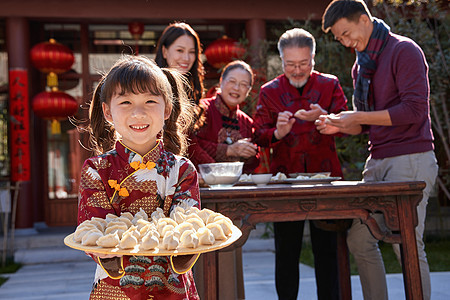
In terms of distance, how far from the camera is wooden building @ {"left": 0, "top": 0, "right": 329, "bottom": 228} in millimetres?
6238

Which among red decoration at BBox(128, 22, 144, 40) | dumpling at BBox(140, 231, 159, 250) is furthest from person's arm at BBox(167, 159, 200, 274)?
red decoration at BBox(128, 22, 144, 40)

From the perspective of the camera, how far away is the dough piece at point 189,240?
1.26 m

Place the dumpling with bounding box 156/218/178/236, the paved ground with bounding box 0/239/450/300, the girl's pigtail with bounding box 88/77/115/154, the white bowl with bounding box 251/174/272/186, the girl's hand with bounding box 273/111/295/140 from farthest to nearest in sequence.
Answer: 1. the paved ground with bounding box 0/239/450/300
2. the girl's hand with bounding box 273/111/295/140
3. the white bowl with bounding box 251/174/272/186
4. the girl's pigtail with bounding box 88/77/115/154
5. the dumpling with bounding box 156/218/178/236

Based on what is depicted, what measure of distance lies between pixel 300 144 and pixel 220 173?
673mm

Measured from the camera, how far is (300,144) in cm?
267

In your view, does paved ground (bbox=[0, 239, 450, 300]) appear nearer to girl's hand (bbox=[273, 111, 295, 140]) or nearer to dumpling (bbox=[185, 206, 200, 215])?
girl's hand (bbox=[273, 111, 295, 140])

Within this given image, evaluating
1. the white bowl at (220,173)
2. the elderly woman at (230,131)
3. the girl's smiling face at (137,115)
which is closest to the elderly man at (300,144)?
the elderly woman at (230,131)

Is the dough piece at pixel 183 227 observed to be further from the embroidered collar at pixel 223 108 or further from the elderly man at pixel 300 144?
the embroidered collar at pixel 223 108

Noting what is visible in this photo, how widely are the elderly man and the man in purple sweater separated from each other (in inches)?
7.8

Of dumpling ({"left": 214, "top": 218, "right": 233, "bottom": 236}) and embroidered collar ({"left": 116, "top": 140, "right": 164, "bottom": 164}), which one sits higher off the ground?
embroidered collar ({"left": 116, "top": 140, "right": 164, "bottom": 164})

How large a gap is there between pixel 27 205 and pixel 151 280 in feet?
17.6

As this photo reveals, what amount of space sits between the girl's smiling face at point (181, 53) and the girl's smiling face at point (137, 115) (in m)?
1.05

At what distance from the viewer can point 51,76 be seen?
6355mm

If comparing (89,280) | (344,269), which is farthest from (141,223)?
(89,280)
